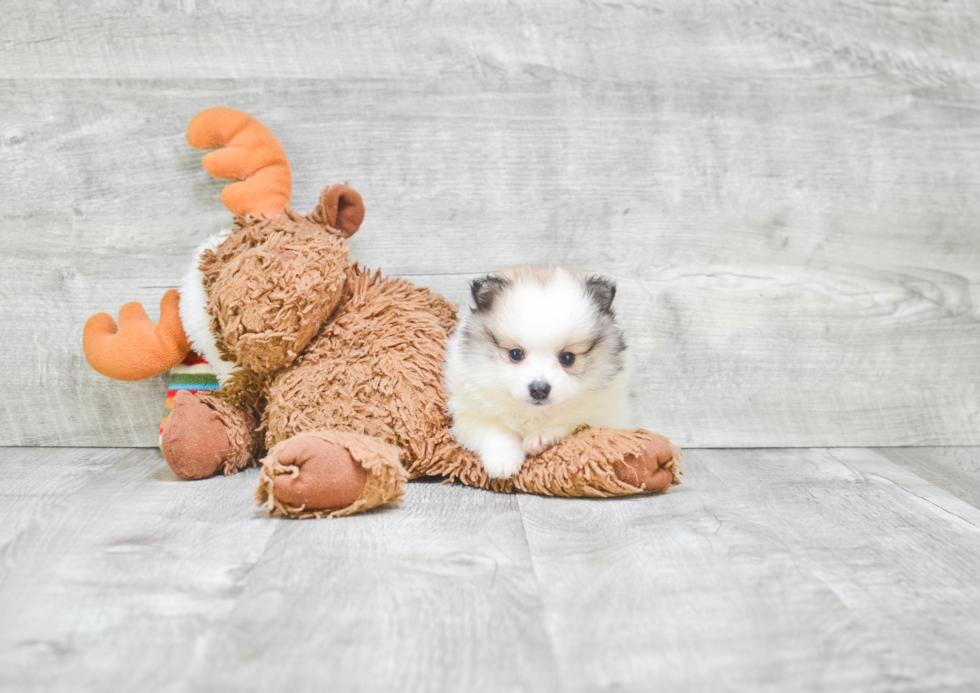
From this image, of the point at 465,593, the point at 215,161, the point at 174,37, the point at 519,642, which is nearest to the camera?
the point at 519,642

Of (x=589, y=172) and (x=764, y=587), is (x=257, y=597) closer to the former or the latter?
(x=764, y=587)

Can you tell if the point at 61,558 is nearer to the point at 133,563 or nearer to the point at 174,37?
the point at 133,563

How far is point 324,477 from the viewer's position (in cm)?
126

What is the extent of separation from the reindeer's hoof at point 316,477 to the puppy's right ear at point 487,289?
0.38 m

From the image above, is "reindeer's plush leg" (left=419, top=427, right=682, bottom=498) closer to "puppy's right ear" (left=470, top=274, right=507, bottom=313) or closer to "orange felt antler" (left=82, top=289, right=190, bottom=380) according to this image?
"puppy's right ear" (left=470, top=274, right=507, bottom=313)

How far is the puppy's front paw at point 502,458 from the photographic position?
4.75ft

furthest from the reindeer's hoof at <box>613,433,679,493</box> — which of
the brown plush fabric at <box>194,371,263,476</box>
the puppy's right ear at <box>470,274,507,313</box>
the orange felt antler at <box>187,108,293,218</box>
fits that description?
the orange felt antler at <box>187,108,293,218</box>

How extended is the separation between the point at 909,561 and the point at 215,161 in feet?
4.67

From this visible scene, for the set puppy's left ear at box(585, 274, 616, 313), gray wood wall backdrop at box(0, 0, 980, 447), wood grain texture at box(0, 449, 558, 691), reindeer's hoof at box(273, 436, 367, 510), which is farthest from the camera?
gray wood wall backdrop at box(0, 0, 980, 447)

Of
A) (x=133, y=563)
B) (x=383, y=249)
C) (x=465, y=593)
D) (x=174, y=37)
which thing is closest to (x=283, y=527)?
(x=133, y=563)

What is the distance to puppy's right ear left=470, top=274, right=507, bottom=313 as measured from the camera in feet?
4.77

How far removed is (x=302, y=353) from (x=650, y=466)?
69 centimetres

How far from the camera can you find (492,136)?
182cm

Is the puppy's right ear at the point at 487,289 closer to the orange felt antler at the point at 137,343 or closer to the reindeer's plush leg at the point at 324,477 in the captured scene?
the reindeer's plush leg at the point at 324,477
